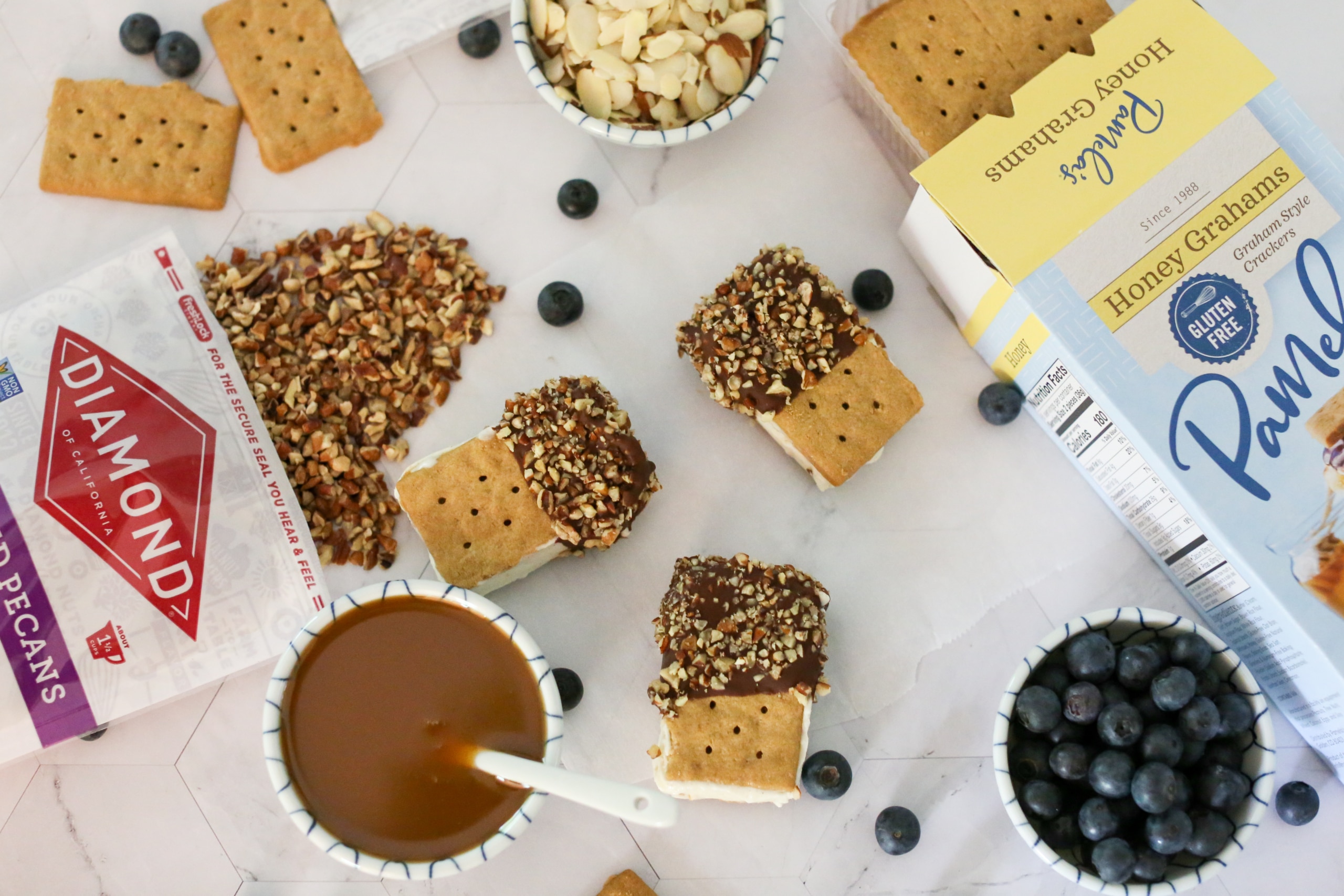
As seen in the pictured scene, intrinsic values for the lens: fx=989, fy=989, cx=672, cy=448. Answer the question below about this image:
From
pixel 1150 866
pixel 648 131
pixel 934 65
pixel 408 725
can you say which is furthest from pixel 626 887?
pixel 934 65

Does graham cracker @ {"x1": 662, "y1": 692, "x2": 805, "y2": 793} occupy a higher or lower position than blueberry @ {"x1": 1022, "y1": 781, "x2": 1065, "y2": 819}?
lower

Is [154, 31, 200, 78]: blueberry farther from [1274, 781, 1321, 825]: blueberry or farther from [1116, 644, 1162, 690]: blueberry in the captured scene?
[1274, 781, 1321, 825]: blueberry

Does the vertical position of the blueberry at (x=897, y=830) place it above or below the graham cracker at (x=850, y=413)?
below

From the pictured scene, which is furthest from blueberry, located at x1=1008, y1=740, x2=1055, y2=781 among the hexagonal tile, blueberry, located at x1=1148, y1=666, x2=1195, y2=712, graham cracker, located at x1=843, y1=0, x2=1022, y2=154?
the hexagonal tile

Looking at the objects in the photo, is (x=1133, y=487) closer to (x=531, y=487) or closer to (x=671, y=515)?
(x=671, y=515)

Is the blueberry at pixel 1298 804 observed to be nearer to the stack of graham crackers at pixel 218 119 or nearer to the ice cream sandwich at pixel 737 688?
the ice cream sandwich at pixel 737 688

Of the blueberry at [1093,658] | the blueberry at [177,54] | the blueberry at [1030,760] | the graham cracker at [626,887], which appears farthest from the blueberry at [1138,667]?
the blueberry at [177,54]

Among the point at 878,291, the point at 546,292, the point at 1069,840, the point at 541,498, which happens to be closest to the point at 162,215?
the point at 546,292
